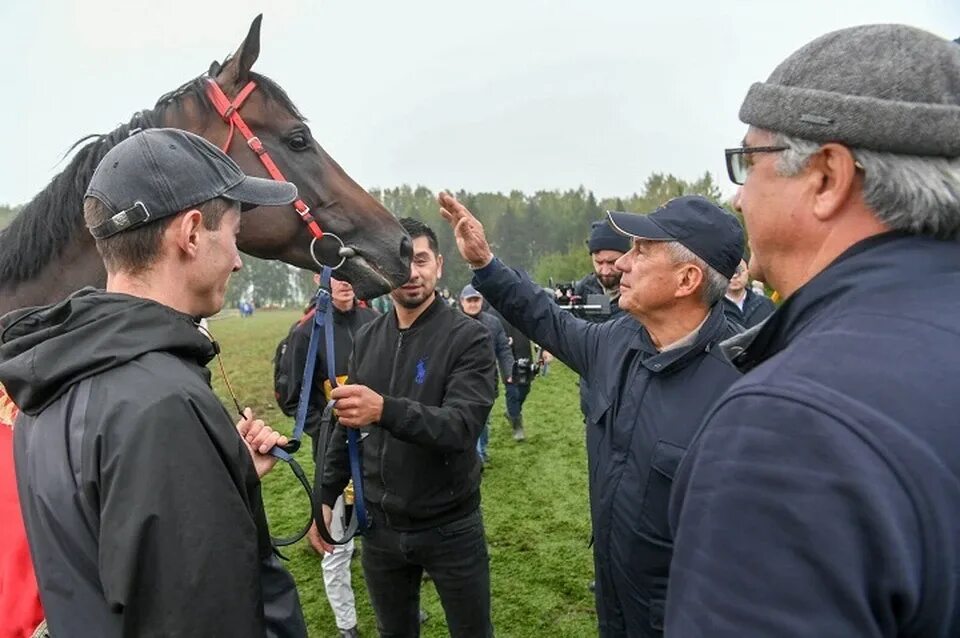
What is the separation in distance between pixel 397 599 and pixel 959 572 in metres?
2.82

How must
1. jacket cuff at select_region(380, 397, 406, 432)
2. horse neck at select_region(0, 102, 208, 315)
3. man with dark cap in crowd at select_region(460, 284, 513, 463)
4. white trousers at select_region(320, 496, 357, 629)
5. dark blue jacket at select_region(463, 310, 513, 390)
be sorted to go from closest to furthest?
horse neck at select_region(0, 102, 208, 315) → jacket cuff at select_region(380, 397, 406, 432) → white trousers at select_region(320, 496, 357, 629) → man with dark cap in crowd at select_region(460, 284, 513, 463) → dark blue jacket at select_region(463, 310, 513, 390)

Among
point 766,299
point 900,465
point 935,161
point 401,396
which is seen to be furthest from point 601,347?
point 766,299

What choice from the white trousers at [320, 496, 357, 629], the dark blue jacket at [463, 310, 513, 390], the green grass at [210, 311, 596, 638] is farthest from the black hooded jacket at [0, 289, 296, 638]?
the dark blue jacket at [463, 310, 513, 390]

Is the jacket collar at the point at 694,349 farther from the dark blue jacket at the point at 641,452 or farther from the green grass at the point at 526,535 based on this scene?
the green grass at the point at 526,535

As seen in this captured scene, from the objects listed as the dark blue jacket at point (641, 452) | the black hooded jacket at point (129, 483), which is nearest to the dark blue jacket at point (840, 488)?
the black hooded jacket at point (129, 483)

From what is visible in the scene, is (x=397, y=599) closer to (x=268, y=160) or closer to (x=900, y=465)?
(x=268, y=160)

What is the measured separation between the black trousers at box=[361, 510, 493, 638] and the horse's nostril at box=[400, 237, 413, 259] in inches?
53.5

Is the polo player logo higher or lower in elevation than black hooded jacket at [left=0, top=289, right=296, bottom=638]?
lower

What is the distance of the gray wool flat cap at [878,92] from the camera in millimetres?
1000

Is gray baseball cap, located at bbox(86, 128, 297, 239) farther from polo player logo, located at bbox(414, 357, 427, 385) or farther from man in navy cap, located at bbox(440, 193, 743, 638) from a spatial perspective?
polo player logo, located at bbox(414, 357, 427, 385)

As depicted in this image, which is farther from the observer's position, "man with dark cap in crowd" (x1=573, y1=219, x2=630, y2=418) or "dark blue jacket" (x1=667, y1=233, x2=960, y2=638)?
"man with dark cap in crowd" (x1=573, y1=219, x2=630, y2=418)

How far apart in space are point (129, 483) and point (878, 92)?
1550 mm

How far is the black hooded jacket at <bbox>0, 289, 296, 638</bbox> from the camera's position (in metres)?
1.30

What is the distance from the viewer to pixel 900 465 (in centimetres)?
81
